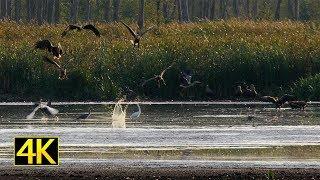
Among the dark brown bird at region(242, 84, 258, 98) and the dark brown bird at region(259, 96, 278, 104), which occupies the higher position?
the dark brown bird at region(242, 84, 258, 98)

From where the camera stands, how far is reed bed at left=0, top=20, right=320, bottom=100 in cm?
2702

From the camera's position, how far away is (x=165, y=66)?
27.2 meters

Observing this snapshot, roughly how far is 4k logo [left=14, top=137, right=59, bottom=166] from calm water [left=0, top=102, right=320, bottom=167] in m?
0.21

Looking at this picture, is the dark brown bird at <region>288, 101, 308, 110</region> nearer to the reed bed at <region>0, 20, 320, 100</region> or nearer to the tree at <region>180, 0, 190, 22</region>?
the reed bed at <region>0, 20, 320, 100</region>

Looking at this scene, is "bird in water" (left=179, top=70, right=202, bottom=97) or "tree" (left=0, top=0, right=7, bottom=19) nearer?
"bird in water" (left=179, top=70, right=202, bottom=97)

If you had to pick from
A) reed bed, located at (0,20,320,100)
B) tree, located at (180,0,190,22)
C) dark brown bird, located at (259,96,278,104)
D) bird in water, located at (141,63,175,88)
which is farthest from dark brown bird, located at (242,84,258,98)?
tree, located at (180,0,190,22)

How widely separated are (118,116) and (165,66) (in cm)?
568

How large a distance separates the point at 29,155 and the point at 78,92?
12.5 m

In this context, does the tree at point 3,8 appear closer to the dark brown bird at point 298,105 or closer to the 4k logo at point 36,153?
the dark brown bird at point 298,105

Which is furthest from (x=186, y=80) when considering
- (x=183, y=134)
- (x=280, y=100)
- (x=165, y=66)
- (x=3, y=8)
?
(x=3, y=8)

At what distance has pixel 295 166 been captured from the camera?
13.9 m

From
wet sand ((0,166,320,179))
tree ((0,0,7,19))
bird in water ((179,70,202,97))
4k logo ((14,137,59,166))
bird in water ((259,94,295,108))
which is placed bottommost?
wet sand ((0,166,320,179))

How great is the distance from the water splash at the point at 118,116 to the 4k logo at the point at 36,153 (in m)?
4.18

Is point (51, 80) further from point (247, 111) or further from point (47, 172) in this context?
point (47, 172)
